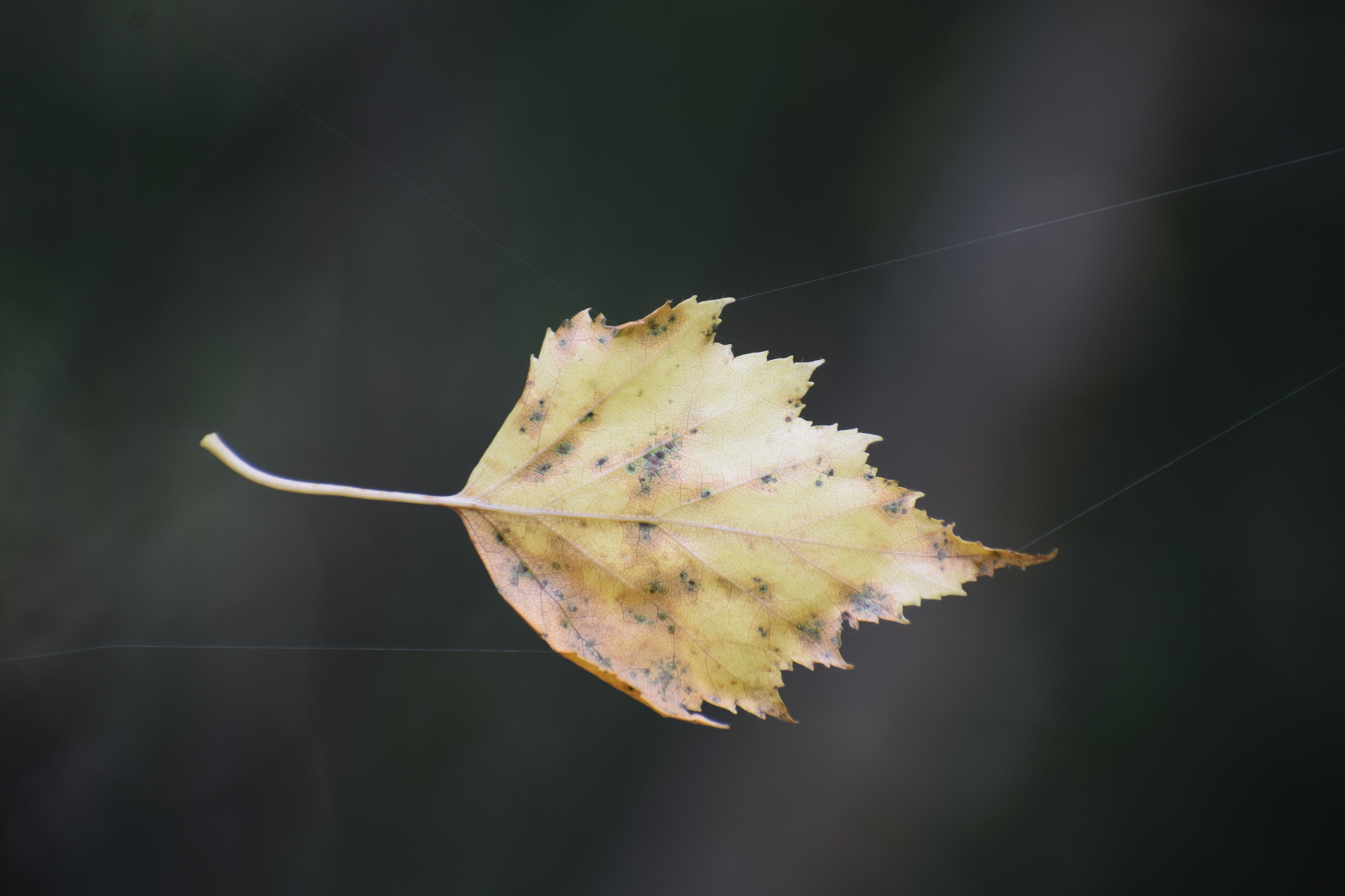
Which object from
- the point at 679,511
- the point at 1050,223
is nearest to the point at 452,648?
the point at 679,511

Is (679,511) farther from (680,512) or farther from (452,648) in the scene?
(452,648)

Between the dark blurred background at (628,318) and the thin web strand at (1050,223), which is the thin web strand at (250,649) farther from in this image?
the thin web strand at (1050,223)

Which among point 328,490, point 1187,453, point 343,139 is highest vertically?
point 343,139

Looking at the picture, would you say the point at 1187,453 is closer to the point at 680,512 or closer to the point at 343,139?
the point at 680,512

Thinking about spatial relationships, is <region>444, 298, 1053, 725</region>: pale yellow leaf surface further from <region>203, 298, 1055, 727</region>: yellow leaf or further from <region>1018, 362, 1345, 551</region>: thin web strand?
<region>1018, 362, 1345, 551</region>: thin web strand

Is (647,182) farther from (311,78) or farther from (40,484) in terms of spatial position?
(40,484)

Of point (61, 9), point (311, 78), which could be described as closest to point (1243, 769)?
point (311, 78)

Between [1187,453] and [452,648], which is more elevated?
[452,648]

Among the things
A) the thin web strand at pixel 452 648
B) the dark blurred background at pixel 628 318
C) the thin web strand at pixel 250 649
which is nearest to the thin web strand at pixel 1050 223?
the dark blurred background at pixel 628 318

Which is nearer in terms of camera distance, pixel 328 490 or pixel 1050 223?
pixel 328 490
